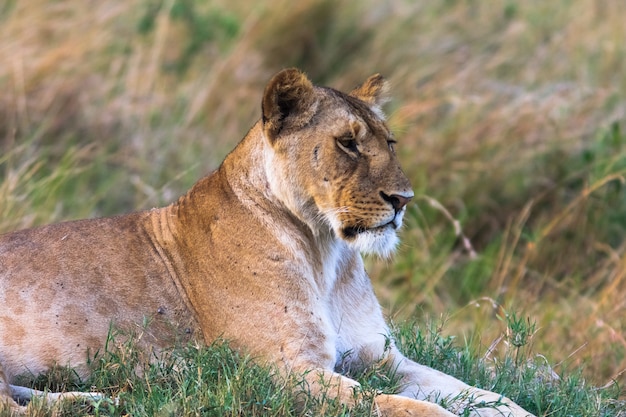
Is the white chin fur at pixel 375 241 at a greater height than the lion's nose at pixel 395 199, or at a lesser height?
lesser

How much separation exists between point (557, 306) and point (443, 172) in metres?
1.68

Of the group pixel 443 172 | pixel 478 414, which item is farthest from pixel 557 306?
pixel 478 414

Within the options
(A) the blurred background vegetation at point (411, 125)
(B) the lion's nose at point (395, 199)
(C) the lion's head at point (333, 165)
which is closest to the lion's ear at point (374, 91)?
(C) the lion's head at point (333, 165)

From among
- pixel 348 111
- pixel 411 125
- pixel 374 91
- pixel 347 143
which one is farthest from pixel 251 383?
pixel 411 125

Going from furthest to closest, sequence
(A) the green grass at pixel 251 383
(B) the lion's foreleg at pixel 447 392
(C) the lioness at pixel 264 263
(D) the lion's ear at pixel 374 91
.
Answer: (D) the lion's ear at pixel 374 91, (C) the lioness at pixel 264 263, (B) the lion's foreleg at pixel 447 392, (A) the green grass at pixel 251 383

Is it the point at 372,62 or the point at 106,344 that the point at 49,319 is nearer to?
the point at 106,344

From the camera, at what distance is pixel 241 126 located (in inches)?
339

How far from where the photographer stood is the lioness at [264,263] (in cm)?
396

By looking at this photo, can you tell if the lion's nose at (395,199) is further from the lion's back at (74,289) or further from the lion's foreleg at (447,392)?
the lion's back at (74,289)

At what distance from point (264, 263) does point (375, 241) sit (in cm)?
42

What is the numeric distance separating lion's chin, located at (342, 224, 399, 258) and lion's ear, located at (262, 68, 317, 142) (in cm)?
45

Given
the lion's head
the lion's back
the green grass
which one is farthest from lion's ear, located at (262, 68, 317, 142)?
the green grass

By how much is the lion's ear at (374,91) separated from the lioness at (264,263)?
0.22 m

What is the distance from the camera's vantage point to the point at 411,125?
7867 mm
